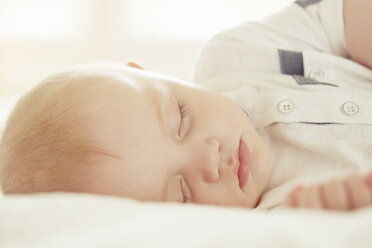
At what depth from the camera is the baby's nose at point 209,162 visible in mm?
740

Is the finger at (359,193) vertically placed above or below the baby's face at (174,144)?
above

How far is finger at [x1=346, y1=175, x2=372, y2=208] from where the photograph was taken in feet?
1.35

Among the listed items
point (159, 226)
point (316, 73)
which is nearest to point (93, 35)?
point (316, 73)

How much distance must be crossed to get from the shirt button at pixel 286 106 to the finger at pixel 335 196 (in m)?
0.47

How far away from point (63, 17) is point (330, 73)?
6.48 ft

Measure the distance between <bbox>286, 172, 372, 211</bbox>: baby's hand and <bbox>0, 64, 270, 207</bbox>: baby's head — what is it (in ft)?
0.99

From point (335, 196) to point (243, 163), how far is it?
370mm

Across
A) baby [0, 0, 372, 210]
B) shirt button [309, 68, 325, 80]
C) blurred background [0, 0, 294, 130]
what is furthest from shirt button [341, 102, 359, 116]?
blurred background [0, 0, 294, 130]

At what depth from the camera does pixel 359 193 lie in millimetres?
412

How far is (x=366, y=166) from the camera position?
2.62 ft

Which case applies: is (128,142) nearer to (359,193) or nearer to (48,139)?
(48,139)

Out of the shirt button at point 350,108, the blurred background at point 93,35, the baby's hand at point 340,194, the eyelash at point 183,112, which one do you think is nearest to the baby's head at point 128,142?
the eyelash at point 183,112

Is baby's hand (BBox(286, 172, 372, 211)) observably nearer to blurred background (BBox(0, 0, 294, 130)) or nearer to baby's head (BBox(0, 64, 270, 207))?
baby's head (BBox(0, 64, 270, 207))

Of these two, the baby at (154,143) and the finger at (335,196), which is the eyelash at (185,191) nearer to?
the baby at (154,143)
